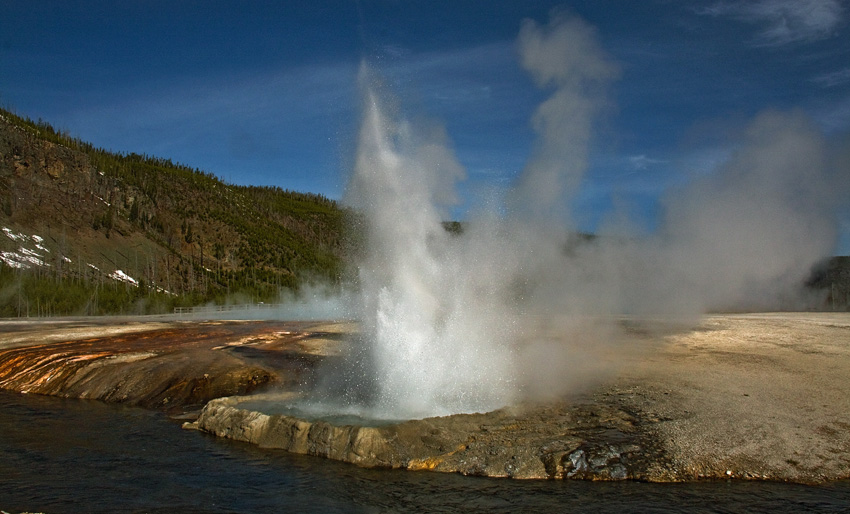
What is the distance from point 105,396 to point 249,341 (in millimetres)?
6970

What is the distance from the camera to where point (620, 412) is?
9.28 meters

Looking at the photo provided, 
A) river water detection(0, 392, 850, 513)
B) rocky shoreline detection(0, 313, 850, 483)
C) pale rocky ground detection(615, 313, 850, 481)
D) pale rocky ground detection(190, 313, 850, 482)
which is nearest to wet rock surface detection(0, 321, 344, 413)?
rocky shoreline detection(0, 313, 850, 483)

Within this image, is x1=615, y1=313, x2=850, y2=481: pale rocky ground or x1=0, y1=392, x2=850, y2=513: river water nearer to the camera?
x1=0, y1=392, x2=850, y2=513: river water

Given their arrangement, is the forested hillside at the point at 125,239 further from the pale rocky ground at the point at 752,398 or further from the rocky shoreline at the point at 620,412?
the pale rocky ground at the point at 752,398

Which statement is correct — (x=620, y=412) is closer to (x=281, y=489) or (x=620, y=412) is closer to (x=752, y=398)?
(x=752, y=398)

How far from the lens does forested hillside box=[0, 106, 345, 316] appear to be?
5603 centimetres

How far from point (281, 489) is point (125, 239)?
265ft

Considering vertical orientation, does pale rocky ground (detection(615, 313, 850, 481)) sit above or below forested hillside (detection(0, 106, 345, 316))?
below

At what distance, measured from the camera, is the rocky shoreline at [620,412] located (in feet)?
24.6

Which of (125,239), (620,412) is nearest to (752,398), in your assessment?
(620,412)

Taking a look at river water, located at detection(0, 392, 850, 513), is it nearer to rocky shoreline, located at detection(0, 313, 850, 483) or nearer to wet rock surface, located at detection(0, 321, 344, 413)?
rocky shoreline, located at detection(0, 313, 850, 483)

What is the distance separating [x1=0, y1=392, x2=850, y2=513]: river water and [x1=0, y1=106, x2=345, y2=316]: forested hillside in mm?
45730

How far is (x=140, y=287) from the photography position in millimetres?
60812

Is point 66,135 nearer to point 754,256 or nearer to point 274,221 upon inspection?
point 274,221
